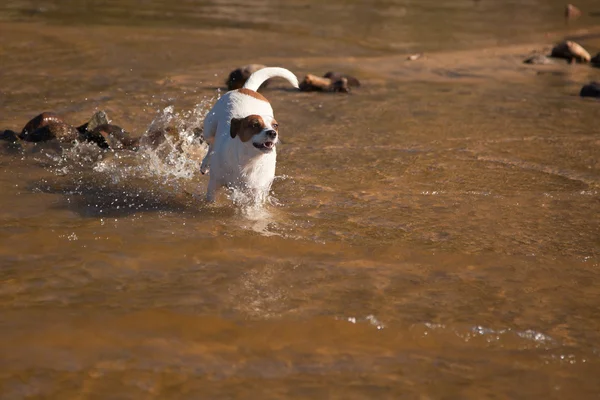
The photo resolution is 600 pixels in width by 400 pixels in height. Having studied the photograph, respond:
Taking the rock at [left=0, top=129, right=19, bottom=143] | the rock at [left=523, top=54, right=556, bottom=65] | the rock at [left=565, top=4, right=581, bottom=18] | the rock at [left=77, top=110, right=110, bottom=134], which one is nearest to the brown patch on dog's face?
the rock at [left=77, top=110, right=110, bottom=134]

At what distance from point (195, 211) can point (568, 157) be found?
3.93 m

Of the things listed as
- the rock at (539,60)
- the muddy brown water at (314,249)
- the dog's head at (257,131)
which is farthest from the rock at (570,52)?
the dog's head at (257,131)

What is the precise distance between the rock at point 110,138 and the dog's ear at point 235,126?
2151mm

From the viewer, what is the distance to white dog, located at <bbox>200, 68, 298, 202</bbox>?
5926 mm

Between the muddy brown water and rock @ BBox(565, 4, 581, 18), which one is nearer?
the muddy brown water

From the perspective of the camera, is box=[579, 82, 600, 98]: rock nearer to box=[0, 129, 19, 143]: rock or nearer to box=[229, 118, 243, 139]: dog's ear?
box=[229, 118, 243, 139]: dog's ear

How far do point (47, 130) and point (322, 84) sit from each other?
12.8 ft

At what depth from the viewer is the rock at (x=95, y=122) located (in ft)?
26.8

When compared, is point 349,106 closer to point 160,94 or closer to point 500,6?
point 160,94

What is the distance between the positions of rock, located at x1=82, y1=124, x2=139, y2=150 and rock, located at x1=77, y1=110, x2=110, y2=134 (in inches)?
2.4

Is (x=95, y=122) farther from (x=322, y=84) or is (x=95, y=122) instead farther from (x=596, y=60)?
(x=596, y=60)

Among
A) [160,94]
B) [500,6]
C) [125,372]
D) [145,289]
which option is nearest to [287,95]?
[160,94]

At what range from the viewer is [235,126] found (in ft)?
20.0

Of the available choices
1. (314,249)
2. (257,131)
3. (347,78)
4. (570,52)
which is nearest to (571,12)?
(570,52)
